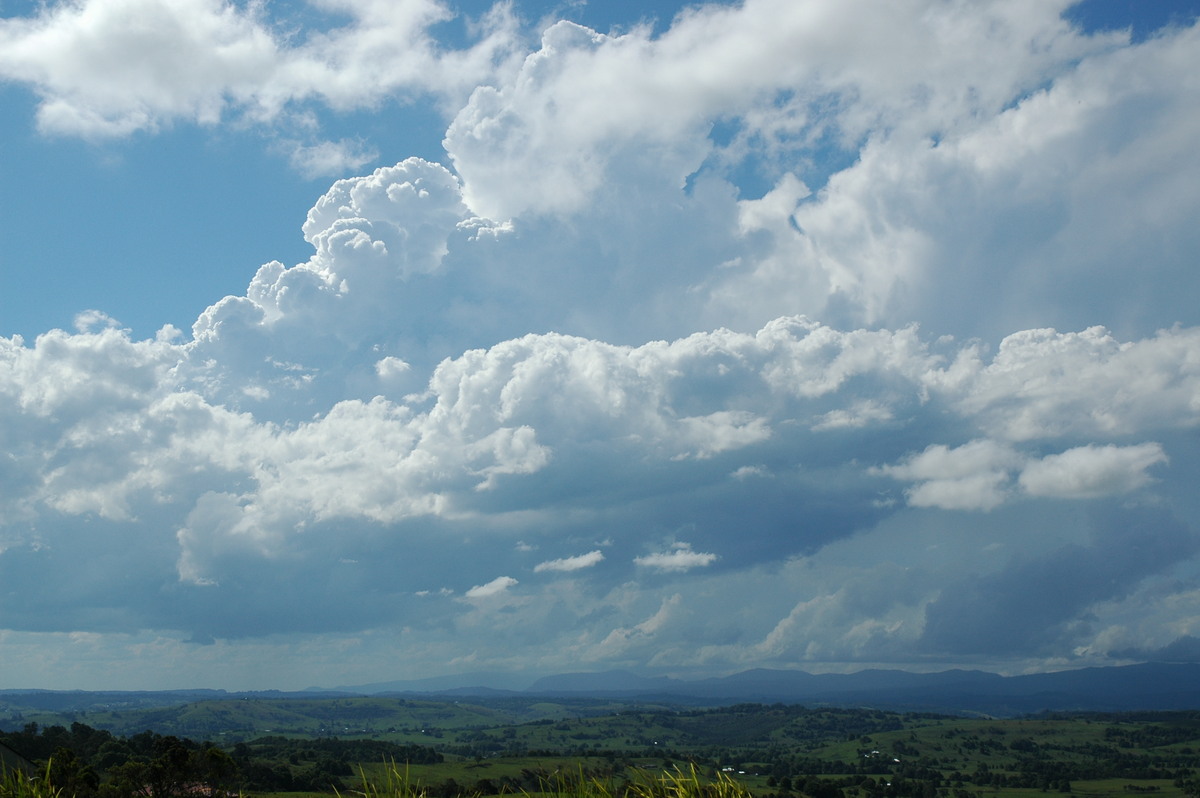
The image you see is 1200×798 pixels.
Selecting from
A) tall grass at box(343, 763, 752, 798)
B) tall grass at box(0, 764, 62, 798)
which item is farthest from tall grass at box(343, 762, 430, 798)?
tall grass at box(0, 764, 62, 798)

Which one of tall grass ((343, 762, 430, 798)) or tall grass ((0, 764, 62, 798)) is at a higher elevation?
tall grass ((343, 762, 430, 798))

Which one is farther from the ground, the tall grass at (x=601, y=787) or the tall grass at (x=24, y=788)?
the tall grass at (x=601, y=787)

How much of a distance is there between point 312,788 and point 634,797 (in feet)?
417

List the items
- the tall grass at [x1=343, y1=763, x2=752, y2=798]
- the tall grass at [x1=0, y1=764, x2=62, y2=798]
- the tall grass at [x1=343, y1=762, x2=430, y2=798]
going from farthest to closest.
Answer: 1. the tall grass at [x1=0, y1=764, x2=62, y2=798]
2. the tall grass at [x1=343, y1=763, x2=752, y2=798]
3. the tall grass at [x1=343, y1=762, x2=430, y2=798]

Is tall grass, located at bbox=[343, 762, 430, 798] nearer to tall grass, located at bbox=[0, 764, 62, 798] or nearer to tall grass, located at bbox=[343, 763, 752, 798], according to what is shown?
tall grass, located at bbox=[343, 763, 752, 798]

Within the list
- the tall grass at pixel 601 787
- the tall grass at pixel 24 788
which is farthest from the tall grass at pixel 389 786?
the tall grass at pixel 24 788

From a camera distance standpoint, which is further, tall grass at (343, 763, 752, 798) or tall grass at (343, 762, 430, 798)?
tall grass at (343, 763, 752, 798)

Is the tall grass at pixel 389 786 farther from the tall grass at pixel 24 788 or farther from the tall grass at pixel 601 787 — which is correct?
the tall grass at pixel 24 788

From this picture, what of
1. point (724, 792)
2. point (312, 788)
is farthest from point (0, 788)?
point (312, 788)

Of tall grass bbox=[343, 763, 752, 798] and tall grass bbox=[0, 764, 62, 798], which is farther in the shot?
tall grass bbox=[0, 764, 62, 798]

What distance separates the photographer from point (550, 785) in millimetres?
27078

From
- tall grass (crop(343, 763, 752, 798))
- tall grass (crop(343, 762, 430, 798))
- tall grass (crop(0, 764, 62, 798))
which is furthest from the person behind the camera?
tall grass (crop(0, 764, 62, 798))

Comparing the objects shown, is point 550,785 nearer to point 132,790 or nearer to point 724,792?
point 724,792

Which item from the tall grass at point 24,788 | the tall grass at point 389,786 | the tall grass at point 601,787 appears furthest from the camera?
the tall grass at point 24,788
